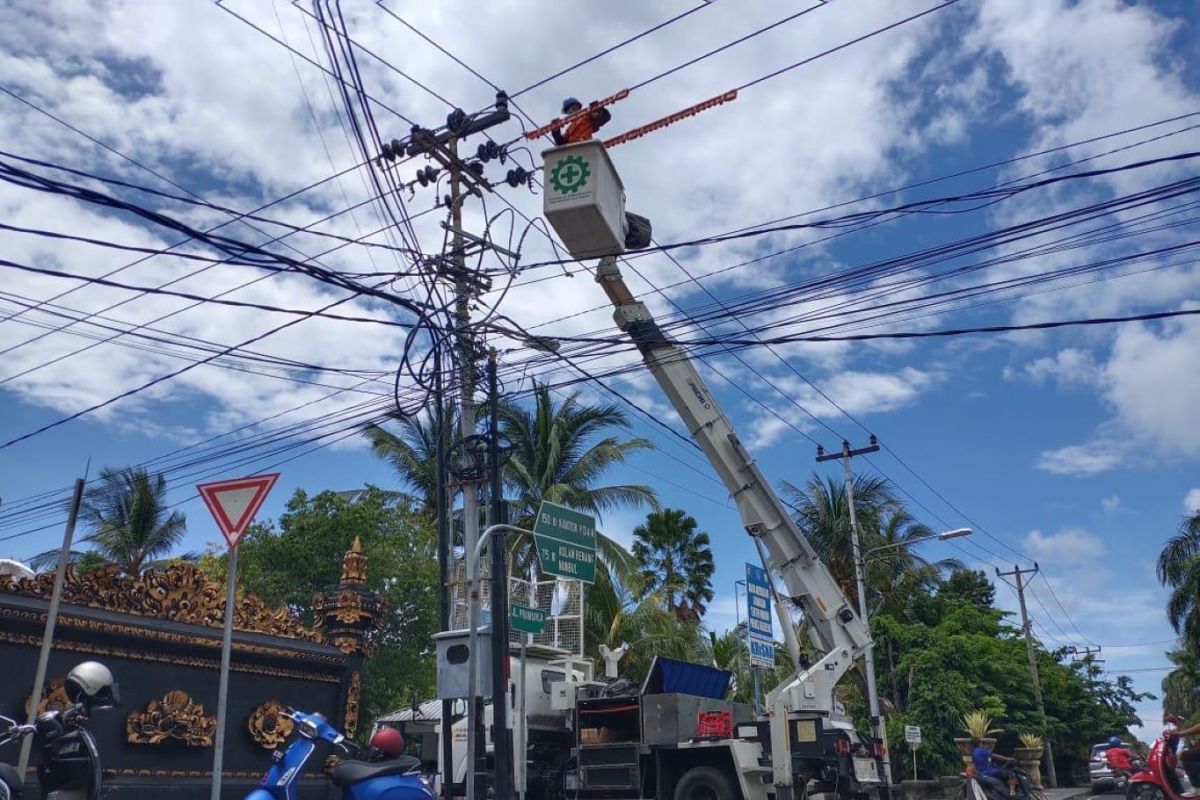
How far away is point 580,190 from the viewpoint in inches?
439

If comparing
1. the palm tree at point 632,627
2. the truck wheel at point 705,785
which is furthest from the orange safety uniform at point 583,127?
the palm tree at point 632,627

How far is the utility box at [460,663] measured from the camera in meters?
10.6

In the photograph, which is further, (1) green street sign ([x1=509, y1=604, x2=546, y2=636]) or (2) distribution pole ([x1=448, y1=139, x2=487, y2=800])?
(2) distribution pole ([x1=448, y1=139, x2=487, y2=800])

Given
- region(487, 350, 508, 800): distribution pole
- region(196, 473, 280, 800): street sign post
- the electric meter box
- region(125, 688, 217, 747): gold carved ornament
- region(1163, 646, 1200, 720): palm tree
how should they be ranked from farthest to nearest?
region(1163, 646, 1200, 720): palm tree → the electric meter box → region(487, 350, 508, 800): distribution pole → region(125, 688, 217, 747): gold carved ornament → region(196, 473, 280, 800): street sign post

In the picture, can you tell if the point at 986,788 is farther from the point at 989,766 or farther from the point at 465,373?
the point at 465,373

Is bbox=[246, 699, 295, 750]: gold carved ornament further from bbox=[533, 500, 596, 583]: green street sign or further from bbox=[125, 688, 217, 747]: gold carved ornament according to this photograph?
bbox=[533, 500, 596, 583]: green street sign

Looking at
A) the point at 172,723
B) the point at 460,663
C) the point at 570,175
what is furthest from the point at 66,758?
the point at 570,175

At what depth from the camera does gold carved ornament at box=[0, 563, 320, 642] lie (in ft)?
29.8

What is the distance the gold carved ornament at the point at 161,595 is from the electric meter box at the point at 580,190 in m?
5.54

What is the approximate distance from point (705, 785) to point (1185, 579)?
2896cm

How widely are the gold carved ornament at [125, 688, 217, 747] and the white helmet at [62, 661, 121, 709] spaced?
126 inches

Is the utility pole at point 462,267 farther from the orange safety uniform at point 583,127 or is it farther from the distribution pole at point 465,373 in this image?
the orange safety uniform at point 583,127

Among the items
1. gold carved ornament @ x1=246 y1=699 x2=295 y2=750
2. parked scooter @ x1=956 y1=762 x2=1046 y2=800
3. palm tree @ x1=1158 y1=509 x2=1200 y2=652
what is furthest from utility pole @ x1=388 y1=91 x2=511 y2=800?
palm tree @ x1=1158 y1=509 x2=1200 y2=652

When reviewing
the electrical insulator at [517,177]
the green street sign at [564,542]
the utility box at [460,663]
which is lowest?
the utility box at [460,663]
